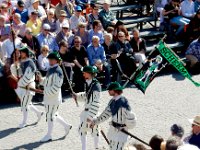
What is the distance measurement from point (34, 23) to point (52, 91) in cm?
432

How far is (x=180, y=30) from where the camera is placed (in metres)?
19.2

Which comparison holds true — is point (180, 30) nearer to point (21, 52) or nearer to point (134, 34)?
point (134, 34)

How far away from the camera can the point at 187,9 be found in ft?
63.8

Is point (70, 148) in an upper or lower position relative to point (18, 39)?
lower

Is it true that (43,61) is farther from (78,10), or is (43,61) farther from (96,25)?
(78,10)

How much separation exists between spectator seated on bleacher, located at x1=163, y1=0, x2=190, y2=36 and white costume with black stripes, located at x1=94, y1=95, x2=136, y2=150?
29.3 ft

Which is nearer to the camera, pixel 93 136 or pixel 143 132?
pixel 93 136

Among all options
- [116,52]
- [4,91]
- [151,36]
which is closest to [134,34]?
[116,52]

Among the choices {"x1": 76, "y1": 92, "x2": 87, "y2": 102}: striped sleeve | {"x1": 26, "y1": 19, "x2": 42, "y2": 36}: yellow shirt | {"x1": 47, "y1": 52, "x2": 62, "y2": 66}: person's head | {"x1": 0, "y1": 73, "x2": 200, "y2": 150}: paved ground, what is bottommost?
{"x1": 0, "y1": 73, "x2": 200, "y2": 150}: paved ground

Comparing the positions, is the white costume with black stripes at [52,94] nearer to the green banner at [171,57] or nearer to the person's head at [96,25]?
the green banner at [171,57]

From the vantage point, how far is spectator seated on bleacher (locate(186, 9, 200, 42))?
18.6 m

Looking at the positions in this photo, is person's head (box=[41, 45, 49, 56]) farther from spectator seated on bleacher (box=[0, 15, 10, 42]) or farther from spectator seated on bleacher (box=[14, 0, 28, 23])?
spectator seated on bleacher (box=[14, 0, 28, 23])

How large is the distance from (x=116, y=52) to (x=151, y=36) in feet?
11.8

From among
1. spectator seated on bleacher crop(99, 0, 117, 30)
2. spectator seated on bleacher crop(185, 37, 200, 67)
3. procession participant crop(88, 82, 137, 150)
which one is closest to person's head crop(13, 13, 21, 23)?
spectator seated on bleacher crop(99, 0, 117, 30)
